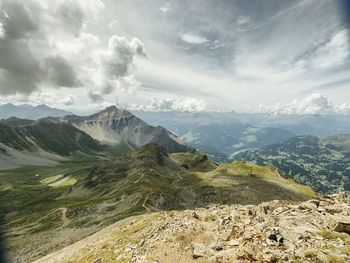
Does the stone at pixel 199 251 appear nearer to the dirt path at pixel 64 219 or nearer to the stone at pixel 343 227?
the stone at pixel 343 227

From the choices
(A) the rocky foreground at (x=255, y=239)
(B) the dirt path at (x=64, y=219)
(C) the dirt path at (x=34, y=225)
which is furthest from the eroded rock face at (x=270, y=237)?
(C) the dirt path at (x=34, y=225)

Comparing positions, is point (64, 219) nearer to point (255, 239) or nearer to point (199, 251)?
point (199, 251)

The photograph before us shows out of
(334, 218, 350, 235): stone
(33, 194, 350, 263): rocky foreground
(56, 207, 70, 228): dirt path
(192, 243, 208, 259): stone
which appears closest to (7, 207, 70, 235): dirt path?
(56, 207, 70, 228): dirt path

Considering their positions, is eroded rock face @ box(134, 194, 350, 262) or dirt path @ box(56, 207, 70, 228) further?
dirt path @ box(56, 207, 70, 228)

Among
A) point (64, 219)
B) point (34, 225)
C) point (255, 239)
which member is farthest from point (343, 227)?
point (34, 225)

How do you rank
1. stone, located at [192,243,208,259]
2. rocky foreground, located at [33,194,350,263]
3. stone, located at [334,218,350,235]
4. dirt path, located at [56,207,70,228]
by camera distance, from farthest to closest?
dirt path, located at [56,207,70,228] → stone, located at [192,243,208,259] → stone, located at [334,218,350,235] → rocky foreground, located at [33,194,350,263]

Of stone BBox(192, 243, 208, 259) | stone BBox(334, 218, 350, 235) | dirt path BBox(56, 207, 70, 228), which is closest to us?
stone BBox(334, 218, 350, 235)

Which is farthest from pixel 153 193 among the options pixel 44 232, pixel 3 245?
pixel 3 245

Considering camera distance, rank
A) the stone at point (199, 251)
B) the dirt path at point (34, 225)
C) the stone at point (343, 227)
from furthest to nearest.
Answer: the dirt path at point (34, 225) → the stone at point (199, 251) → the stone at point (343, 227)

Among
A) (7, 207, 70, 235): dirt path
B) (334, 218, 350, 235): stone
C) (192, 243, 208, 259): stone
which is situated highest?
(334, 218, 350, 235): stone

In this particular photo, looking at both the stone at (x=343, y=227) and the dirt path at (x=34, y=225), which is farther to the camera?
the dirt path at (x=34, y=225)

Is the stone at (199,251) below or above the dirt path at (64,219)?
above

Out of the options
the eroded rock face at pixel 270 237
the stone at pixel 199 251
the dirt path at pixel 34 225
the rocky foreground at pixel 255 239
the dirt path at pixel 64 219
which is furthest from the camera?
the dirt path at pixel 34 225

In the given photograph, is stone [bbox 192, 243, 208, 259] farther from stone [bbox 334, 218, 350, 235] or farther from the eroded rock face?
stone [bbox 334, 218, 350, 235]
